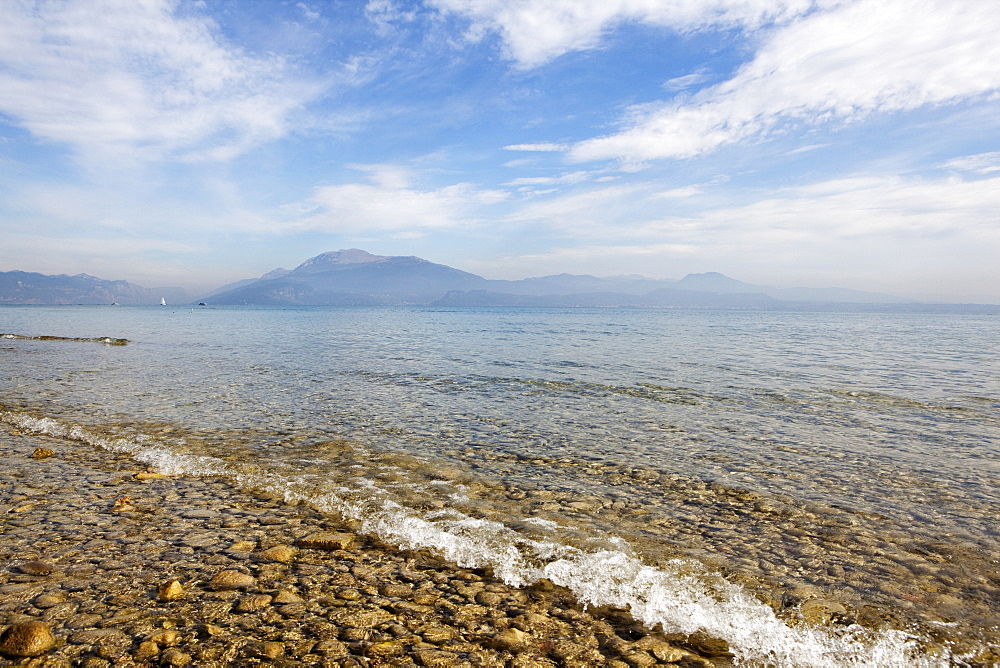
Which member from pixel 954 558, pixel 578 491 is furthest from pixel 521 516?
pixel 954 558

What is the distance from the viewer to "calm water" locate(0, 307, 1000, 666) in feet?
18.4

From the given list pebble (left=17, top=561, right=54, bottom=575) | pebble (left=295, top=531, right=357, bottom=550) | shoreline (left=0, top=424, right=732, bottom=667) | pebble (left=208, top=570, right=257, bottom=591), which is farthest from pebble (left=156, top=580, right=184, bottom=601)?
pebble (left=295, top=531, right=357, bottom=550)

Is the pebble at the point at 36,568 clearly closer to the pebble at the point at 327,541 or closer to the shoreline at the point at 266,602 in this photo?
the shoreline at the point at 266,602

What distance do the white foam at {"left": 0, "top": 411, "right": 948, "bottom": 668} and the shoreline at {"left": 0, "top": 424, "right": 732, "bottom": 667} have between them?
25cm

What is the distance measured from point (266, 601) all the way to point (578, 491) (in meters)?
5.52

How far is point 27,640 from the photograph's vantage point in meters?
4.27

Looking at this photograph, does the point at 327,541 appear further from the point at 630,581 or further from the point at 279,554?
the point at 630,581

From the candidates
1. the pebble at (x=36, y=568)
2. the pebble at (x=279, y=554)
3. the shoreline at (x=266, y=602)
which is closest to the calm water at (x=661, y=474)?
the shoreline at (x=266, y=602)

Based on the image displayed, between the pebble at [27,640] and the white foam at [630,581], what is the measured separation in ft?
11.8

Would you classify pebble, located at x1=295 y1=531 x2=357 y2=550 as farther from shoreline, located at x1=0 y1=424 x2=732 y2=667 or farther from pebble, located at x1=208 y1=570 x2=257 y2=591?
pebble, located at x1=208 y1=570 x2=257 y2=591

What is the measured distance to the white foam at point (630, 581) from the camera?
4.80 meters

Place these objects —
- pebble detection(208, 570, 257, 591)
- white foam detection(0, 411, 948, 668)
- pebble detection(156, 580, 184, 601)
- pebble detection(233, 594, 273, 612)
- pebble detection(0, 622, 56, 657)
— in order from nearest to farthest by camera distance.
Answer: pebble detection(0, 622, 56, 657), white foam detection(0, 411, 948, 668), pebble detection(233, 594, 273, 612), pebble detection(156, 580, 184, 601), pebble detection(208, 570, 257, 591)

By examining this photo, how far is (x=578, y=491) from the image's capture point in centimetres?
920

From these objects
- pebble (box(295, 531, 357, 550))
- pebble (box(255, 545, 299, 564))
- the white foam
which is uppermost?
pebble (box(255, 545, 299, 564))
